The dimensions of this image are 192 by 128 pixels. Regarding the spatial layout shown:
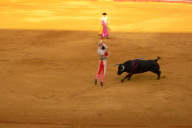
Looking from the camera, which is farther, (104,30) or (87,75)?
(104,30)

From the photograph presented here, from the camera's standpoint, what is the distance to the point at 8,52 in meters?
16.6

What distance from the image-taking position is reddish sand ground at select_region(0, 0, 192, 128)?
8.99 metres

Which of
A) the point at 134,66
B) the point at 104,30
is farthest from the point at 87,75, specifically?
the point at 104,30

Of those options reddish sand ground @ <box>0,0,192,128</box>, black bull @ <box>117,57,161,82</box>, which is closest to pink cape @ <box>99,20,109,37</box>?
reddish sand ground @ <box>0,0,192,128</box>

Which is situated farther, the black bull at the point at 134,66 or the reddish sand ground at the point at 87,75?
the black bull at the point at 134,66

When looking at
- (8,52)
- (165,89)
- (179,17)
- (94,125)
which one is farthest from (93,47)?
(179,17)

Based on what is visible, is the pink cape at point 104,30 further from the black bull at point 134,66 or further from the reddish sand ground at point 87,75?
the black bull at point 134,66

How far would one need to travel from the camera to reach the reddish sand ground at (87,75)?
8.99 meters

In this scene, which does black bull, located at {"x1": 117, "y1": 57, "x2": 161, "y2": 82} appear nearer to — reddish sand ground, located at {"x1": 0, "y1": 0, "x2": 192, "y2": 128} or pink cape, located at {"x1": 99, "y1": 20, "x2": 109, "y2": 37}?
reddish sand ground, located at {"x1": 0, "y1": 0, "x2": 192, "y2": 128}

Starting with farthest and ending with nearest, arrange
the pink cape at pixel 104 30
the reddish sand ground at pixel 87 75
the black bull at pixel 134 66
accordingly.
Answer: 1. the pink cape at pixel 104 30
2. the black bull at pixel 134 66
3. the reddish sand ground at pixel 87 75

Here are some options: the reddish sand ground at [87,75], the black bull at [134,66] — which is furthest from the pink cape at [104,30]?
the black bull at [134,66]

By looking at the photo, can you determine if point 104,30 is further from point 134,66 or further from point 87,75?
point 134,66

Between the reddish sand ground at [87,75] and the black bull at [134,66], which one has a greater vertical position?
the black bull at [134,66]

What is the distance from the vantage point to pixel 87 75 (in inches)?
502
